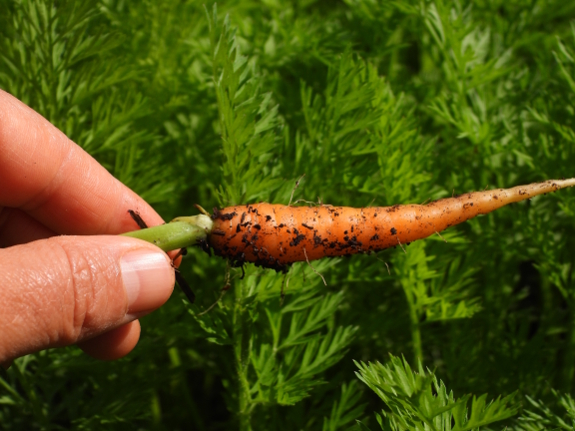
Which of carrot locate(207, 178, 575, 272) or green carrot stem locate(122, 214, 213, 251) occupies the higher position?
green carrot stem locate(122, 214, 213, 251)

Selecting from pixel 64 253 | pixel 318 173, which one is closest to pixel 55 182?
pixel 64 253

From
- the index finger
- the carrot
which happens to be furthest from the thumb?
the index finger

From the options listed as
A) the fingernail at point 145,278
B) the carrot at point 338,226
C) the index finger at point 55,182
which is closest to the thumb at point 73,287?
the fingernail at point 145,278

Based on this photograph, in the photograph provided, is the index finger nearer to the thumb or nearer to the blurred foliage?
the blurred foliage

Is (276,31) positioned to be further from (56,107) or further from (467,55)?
(56,107)

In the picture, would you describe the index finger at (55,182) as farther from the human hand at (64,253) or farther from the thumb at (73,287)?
the thumb at (73,287)

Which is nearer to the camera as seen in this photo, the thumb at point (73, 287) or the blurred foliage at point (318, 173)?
the thumb at point (73, 287)

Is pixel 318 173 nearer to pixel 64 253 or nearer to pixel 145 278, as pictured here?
pixel 145 278
